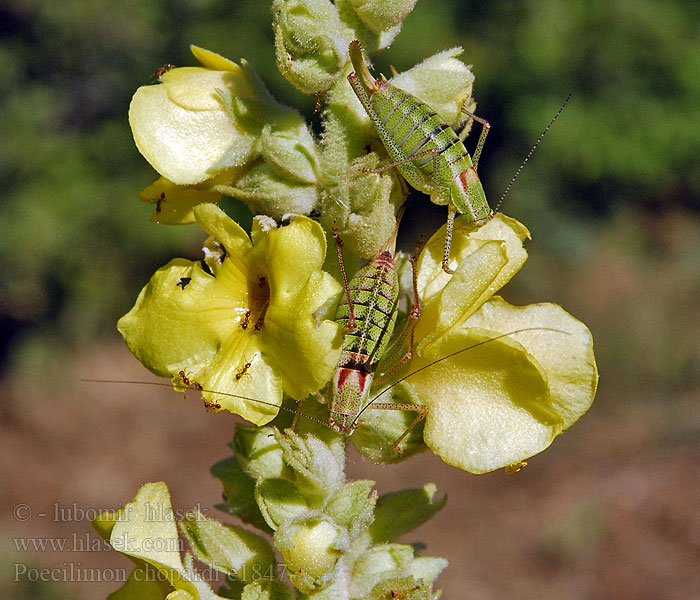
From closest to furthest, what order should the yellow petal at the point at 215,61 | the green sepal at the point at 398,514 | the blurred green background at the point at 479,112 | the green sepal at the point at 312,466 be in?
the green sepal at the point at 312,466
the yellow petal at the point at 215,61
the green sepal at the point at 398,514
the blurred green background at the point at 479,112

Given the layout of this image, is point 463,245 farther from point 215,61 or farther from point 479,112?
point 479,112

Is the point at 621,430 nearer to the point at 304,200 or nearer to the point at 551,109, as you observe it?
the point at 551,109

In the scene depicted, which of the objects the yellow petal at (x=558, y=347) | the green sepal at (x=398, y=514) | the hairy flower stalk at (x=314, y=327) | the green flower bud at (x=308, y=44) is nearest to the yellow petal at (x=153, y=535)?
the hairy flower stalk at (x=314, y=327)

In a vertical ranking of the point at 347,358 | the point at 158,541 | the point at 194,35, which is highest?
the point at 347,358

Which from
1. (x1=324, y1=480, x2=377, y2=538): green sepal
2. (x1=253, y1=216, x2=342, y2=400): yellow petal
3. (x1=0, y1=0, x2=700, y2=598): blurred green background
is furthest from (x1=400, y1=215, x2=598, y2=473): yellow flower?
(x1=0, y1=0, x2=700, y2=598): blurred green background

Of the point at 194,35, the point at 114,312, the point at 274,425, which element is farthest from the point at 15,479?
the point at 274,425

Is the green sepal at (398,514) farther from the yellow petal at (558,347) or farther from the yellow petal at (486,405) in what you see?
the yellow petal at (558,347)

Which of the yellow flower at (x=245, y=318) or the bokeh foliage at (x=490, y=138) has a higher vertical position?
the yellow flower at (x=245, y=318)
